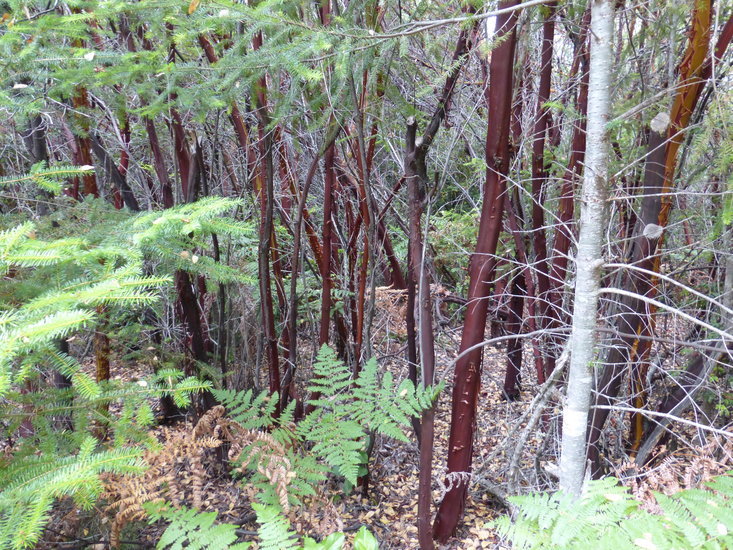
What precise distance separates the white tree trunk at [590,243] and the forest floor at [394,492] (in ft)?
1.44

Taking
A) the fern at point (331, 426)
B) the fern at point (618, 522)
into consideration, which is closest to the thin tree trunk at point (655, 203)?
the fern at point (618, 522)

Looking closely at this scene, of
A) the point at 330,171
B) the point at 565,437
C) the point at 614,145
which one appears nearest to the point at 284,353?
the point at 330,171

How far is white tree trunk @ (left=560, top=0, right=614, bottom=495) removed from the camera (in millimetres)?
1456

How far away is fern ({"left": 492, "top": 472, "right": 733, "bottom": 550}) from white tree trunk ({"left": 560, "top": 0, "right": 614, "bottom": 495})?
0.47ft

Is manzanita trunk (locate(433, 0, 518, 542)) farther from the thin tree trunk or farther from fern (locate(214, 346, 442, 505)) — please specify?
the thin tree trunk

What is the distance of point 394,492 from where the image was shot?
9.32 feet

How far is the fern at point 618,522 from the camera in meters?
1.30

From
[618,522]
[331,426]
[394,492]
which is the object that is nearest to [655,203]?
[618,522]

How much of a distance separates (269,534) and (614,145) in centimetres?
274

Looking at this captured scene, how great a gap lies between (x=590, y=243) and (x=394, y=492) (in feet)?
6.62

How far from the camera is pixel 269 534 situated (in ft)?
5.36

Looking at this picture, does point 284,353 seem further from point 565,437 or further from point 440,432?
point 565,437

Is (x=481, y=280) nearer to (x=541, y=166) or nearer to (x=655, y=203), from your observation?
(x=655, y=203)

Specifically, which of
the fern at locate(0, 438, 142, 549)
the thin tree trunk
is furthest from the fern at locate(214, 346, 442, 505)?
the thin tree trunk
